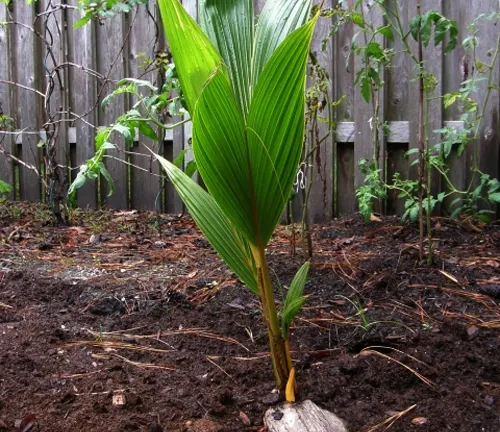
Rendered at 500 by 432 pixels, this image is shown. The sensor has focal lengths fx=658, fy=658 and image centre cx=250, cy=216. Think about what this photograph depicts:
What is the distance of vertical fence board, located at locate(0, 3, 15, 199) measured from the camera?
5922 millimetres

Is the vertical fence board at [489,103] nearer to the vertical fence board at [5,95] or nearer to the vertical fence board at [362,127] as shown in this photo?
the vertical fence board at [362,127]

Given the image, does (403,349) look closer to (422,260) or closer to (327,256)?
(422,260)

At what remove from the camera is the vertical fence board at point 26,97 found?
576 cm

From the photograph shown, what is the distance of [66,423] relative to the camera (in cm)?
149

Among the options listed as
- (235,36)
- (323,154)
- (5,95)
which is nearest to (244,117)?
(235,36)

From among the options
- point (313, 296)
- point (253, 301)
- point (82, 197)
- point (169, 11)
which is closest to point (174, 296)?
point (253, 301)

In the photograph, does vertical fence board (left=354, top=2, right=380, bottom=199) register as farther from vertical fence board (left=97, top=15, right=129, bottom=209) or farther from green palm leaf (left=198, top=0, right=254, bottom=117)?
green palm leaf (left=198, top=0, right=254, bottom=117)

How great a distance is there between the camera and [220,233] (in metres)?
1.47

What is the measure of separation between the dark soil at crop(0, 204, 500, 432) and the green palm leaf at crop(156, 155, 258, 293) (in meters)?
0.33

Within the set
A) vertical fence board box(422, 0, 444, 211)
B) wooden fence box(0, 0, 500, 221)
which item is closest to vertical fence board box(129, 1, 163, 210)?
wooden fence box(0, 0, 500, 221)

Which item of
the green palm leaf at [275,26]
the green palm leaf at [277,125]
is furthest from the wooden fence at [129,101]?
the green palm leaf at [277,125]

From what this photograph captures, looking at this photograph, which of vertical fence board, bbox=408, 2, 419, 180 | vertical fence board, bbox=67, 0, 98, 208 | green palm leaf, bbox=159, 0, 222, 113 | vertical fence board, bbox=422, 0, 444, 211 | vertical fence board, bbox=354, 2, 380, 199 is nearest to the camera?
green palm leaf, bbox=159, 0, 222, 113

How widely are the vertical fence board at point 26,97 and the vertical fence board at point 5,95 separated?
0.07 meters

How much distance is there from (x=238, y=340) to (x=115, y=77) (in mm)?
3613
